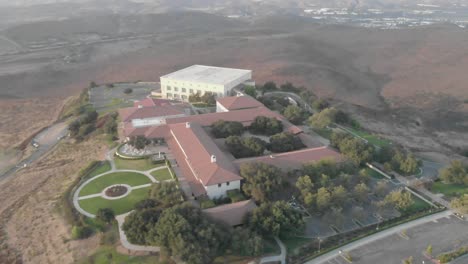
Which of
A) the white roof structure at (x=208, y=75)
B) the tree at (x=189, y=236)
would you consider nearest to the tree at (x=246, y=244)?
the tree at (x=189, y=236)

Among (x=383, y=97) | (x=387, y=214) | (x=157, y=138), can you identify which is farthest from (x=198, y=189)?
(x=383, y=97)

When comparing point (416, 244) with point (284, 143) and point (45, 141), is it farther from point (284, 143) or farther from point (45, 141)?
point (45, 141)

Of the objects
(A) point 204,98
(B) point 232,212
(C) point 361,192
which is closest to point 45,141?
(A) point 204,98

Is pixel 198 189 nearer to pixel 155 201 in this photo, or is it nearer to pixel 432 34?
pixel 155 201

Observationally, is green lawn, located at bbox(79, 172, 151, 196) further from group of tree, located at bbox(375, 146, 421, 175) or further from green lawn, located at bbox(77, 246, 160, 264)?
group of tree, located at bbox(375, 146, 421, 175)

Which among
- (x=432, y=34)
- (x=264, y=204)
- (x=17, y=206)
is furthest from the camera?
(x=432, y=34)

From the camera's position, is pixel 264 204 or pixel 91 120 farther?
pixel 91 120

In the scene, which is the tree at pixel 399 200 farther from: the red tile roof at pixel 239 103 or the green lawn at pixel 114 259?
the red tile roof at pixel 239 103

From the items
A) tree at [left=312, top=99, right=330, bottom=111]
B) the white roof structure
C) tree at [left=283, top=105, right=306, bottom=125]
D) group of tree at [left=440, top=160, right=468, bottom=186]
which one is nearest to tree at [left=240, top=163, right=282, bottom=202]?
group of tree at [left=440, top=160, right=468, bottom=186]
